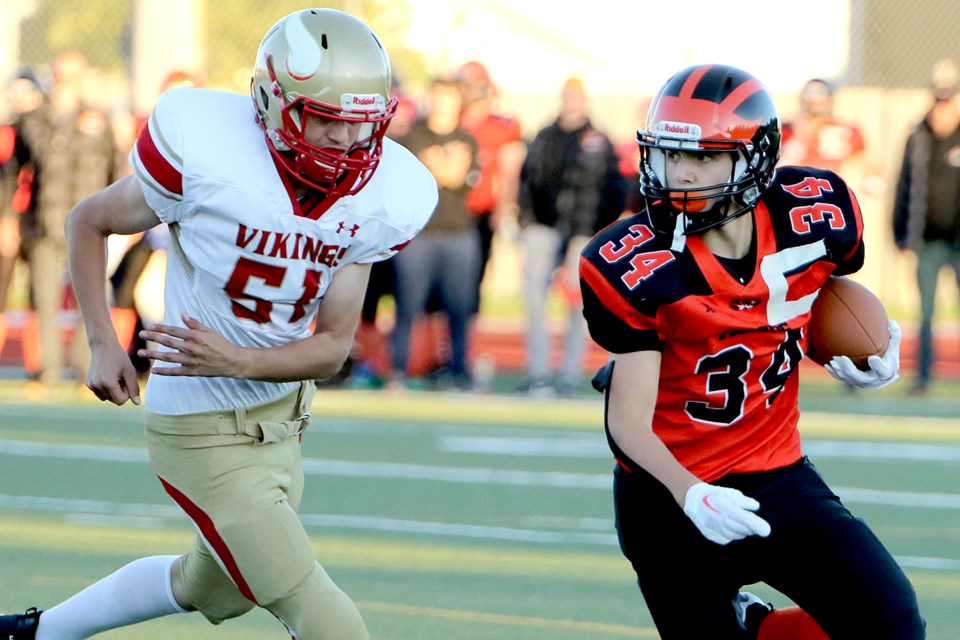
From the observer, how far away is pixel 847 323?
3764mm

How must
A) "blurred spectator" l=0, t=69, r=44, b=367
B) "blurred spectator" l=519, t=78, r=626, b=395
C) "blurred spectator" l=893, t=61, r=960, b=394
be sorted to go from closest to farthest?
"blurred spectator" l=0, t=69, r=44, b=367, "blurred spectator" l=519, t=78, r=626, b=395, "blurred spectator" l=893, t=61, r=960, b=394

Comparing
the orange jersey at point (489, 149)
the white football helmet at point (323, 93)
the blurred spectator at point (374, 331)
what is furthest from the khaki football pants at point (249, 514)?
the orange jersey at point (489, 149)

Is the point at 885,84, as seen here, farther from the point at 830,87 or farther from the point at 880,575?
the point at 880,575

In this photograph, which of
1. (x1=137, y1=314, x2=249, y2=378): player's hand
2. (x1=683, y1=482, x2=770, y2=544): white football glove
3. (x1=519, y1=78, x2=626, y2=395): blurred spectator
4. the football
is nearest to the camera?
(x1=683, y1=482, x2=770, y2=544): white football glove

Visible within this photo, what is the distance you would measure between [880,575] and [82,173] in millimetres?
7369

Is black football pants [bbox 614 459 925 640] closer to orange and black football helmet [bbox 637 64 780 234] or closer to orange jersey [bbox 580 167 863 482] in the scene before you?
orange jersey [bbox 580 167 863 482]

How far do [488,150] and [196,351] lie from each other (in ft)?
25.3

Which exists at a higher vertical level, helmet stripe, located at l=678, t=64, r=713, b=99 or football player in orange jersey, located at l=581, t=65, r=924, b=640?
helmet stripe, located at l=678, t=64, r=713, b=99

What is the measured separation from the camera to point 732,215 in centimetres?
357

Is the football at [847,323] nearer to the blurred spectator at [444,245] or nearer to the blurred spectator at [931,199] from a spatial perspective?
the blurred spectator at [444,245]

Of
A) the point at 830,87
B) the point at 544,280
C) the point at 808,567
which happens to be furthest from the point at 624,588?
the point at 830,87

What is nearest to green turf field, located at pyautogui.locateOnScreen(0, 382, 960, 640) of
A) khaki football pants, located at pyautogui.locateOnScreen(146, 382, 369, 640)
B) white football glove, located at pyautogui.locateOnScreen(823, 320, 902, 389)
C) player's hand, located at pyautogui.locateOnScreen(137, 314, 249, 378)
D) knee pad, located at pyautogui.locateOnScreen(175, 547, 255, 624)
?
knee pad, located at pyautogui.locateOnScreen(175, 547, 255, 624)

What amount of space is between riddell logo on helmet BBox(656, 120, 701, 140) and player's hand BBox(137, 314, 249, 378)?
1048 millimetres

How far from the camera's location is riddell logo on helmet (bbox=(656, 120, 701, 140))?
11.6 ft
